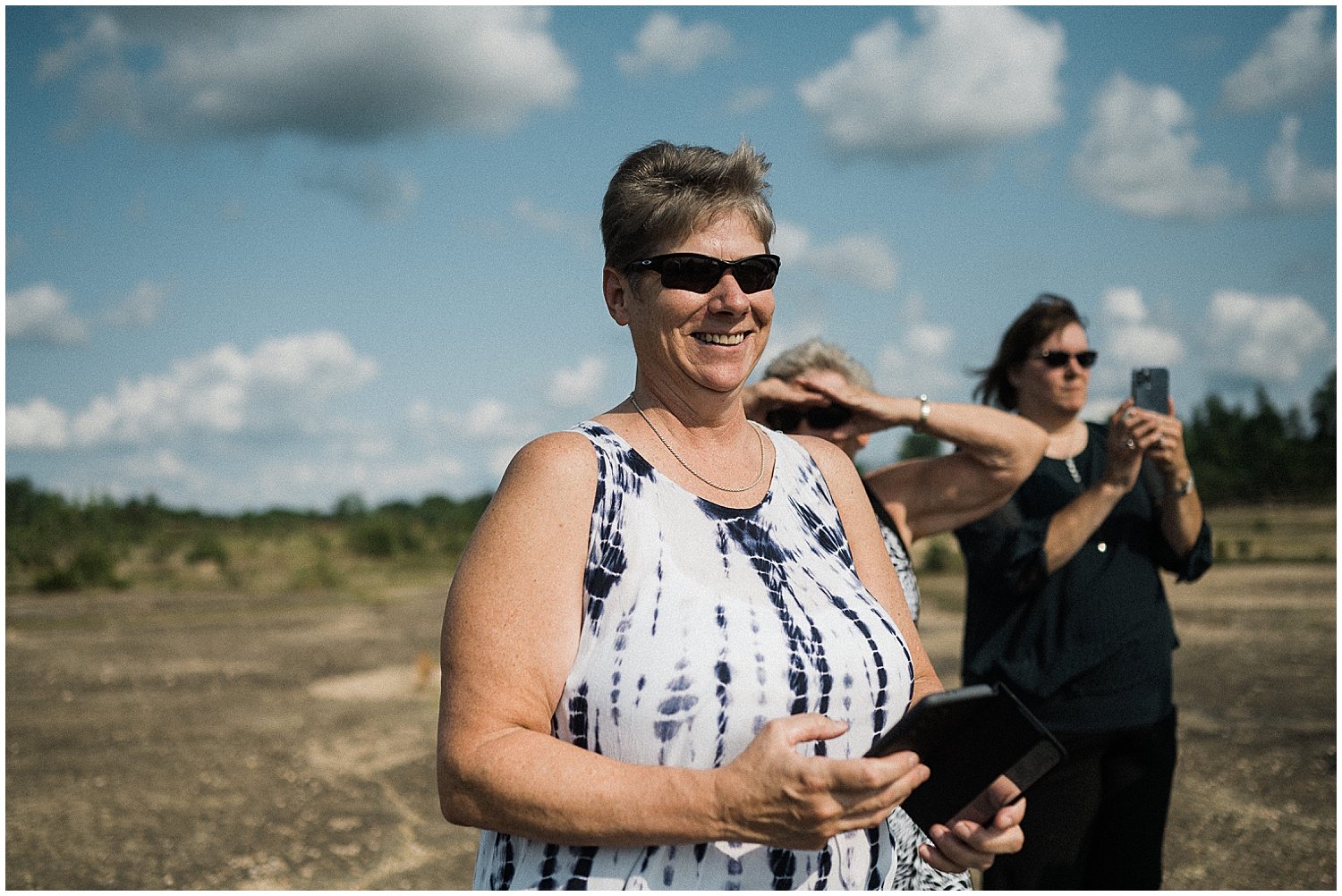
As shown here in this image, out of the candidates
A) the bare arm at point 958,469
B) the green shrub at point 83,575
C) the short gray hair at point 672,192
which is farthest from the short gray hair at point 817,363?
the green shrub at point 83,575

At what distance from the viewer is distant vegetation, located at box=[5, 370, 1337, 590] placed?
2072 cm

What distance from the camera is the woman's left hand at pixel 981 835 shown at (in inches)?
72.4

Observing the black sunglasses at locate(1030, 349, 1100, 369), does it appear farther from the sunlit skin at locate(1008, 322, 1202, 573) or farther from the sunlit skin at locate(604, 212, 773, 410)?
the sunlit skin at locate(604, 212, 773, 410)

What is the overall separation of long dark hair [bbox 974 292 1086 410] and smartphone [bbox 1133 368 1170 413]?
324 mm

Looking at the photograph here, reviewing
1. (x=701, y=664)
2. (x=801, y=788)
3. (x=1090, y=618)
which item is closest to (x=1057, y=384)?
(x=1090, y=618)

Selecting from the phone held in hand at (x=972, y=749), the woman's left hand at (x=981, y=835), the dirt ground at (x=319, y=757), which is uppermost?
the phone held in hand at (x=972, y=749)

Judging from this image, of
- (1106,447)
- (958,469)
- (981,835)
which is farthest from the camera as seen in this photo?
(1106,447)

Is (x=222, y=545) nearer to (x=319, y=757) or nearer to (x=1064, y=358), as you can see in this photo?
(x=319, y=757)

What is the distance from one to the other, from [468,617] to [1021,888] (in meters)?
2.49

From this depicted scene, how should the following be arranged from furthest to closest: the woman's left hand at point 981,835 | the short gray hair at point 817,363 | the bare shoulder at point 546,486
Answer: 1. the short gray hair at point 817,363
2. the woman's left hand at point 981,835
3. the bare shoulder at point 546,486

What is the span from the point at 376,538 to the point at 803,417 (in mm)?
30214

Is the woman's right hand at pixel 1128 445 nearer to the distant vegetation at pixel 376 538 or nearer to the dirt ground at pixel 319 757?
the dirt ground at pixel 319 757

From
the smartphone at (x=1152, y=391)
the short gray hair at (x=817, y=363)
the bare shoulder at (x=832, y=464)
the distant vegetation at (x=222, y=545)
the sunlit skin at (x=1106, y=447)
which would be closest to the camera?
the bare shoulder at (x=832, y=464)

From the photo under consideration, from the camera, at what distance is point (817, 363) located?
10.3 feet
